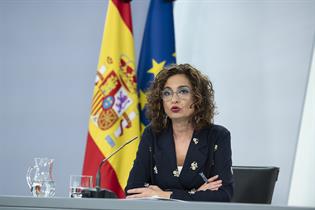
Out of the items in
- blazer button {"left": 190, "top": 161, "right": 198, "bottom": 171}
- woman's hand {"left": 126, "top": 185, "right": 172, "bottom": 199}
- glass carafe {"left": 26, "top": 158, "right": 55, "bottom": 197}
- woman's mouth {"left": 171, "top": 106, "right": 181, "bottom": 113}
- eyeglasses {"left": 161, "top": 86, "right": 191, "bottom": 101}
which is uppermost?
eyeglasses {"left": 161, "top": 86, "right": 191, "bottom": 101}

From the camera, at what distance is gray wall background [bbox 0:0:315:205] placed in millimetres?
4234

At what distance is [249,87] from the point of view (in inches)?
169

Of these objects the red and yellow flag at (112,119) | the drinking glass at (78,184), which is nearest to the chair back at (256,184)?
the drinking glass at (78,184)

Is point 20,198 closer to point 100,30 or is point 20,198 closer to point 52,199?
point 52,199

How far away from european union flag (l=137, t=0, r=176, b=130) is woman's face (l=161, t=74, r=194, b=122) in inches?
40.1

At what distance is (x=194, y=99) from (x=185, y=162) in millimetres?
324

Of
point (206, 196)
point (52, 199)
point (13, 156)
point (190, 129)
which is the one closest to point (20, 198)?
point (52, 199)

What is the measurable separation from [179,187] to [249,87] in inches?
64.9

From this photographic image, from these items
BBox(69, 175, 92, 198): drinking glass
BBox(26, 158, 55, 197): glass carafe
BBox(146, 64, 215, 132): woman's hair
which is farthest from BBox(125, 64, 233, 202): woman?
BBox(26, 158, 55, 197): glass carafe

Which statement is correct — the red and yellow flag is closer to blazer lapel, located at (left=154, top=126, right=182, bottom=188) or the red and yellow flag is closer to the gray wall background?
the gray wall background

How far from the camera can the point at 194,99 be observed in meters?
2.95

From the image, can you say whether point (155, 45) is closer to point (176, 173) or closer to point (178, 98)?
point (178, 98)

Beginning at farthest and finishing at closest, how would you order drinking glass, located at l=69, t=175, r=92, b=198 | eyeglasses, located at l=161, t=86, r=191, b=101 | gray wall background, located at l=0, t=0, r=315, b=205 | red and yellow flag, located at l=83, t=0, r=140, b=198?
gray wall background, located at l=0, t=0, r=315, b=205 < red and yellow flag, located at l=83, t=0, r=140, b=198 < eyeglasses, located at l=161, t=86, r=191, b=101 < drinking glass, located at l=69, t=175, r=92, b=198

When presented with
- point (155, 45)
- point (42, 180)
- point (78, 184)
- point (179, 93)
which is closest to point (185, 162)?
point (179, 93)
